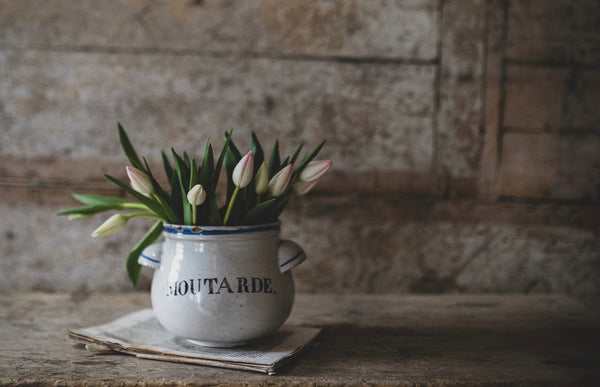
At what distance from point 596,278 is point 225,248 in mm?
1311

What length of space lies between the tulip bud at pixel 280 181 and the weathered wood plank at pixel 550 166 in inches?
36.1

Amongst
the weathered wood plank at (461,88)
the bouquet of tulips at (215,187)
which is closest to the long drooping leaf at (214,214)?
the bouquet of tulips at (215,187)

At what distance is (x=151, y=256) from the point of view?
92 centimetres

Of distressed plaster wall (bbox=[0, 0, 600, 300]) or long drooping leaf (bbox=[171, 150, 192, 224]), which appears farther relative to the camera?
distressed plaster wall (bbox=[0, 0, 600, 300])

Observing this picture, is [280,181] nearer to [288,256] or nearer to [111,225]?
[288,256]

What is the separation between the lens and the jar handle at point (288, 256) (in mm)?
902

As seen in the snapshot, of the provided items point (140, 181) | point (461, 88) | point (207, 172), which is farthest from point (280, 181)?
point (461, 88)

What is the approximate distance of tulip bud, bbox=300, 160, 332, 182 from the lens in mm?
915

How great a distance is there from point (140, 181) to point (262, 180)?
0.71 ft

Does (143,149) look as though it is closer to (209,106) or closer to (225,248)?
(209,106)

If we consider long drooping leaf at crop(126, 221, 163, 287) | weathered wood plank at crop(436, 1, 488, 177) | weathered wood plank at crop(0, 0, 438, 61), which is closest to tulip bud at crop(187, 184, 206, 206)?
long drooping leaf at crop(126, 221, 163, 287)

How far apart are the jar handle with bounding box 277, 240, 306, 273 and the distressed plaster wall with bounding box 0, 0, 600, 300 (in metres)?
0.61

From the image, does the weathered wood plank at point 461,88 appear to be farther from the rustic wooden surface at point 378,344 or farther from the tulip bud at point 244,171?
the tulip bud at point 244,171

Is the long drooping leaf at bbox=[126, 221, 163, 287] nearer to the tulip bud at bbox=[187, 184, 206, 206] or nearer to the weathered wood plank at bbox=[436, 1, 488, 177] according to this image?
the tulip bud at bbox=[187, 184, 206, 206]
